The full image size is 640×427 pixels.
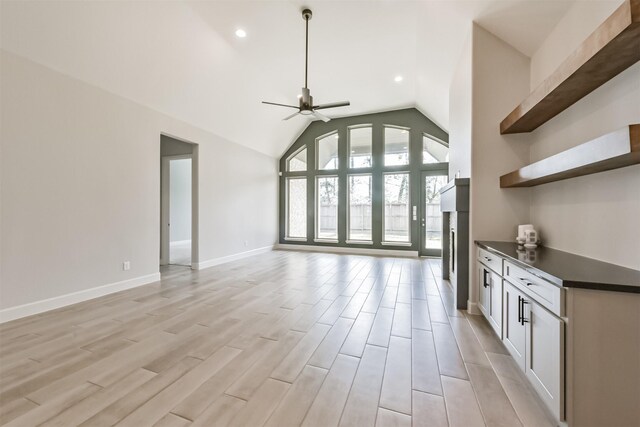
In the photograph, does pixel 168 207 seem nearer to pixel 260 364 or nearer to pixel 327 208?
pixel 327 208

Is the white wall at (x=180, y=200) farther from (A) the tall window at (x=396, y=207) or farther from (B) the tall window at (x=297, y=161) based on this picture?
(A) the tall window at (x=396, y=207)

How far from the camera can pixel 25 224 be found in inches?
116

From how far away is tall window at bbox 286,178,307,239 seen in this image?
8.41 m

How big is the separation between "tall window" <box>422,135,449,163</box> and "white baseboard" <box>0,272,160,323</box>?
6.83 metres

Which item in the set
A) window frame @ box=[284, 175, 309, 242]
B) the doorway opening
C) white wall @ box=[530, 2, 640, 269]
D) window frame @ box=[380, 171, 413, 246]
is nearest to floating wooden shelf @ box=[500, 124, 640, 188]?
white wall @ box=[530, 2, 640, 269]

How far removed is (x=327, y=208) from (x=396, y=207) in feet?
6.82

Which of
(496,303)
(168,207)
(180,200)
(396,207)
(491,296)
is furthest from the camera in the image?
(180,200)

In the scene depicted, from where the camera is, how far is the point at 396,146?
7.37 metres

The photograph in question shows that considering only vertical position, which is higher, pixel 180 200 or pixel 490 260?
pixel 180 200

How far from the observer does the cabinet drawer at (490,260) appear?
2.38 meters

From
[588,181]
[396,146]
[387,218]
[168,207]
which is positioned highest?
[396,146]

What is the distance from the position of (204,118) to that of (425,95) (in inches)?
188

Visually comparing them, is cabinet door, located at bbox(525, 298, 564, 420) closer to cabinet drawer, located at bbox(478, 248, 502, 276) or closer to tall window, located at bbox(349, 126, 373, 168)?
cabinet drawer, located at bbox(478, 248, 502, 276)

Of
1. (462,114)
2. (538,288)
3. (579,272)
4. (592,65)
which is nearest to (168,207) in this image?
(462,114)
